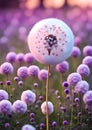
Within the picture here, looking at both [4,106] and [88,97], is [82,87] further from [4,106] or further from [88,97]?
[4,106]

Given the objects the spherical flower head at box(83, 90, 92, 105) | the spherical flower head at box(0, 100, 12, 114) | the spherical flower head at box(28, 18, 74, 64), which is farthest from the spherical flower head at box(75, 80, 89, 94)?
the spherical flower head at box(0, 100, 12, 114)

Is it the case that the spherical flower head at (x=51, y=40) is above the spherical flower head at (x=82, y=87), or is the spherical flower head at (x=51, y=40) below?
above

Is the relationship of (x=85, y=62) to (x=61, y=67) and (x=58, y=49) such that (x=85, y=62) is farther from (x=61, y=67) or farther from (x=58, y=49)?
(x=58, y=49)

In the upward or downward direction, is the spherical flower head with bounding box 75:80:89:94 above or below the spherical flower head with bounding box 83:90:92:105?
above

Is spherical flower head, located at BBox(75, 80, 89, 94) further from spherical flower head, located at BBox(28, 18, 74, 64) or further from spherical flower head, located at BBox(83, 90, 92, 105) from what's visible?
spherical flower head, located at BBox(28, 18, 74, 64)

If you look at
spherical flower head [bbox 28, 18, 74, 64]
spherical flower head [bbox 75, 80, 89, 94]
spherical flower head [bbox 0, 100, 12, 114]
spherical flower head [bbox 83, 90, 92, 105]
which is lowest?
spherical flower head [bbox 0, 100, 12, 114]

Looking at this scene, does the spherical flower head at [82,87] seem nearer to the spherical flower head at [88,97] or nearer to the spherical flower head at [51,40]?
the spherical flower head at [88,97]

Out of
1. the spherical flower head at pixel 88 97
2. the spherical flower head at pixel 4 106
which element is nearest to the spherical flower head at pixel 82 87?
the spherical flower head at pixel 88 97

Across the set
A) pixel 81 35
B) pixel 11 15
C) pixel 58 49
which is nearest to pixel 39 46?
pixel 58 49
